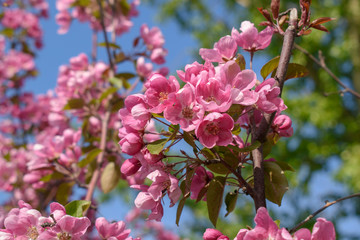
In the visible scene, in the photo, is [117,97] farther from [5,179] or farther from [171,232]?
[171,232]

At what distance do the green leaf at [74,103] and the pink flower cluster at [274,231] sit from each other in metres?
1.47

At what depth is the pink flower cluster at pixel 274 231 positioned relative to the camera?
609 mm

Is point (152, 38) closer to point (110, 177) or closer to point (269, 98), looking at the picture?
point (110, 177)

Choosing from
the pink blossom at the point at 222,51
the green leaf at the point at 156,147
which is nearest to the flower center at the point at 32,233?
the green leaf at the point at 156,147

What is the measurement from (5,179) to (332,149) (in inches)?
187

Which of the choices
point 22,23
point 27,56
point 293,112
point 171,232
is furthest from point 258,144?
point 293,112

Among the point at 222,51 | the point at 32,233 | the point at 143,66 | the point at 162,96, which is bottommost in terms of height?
the point at 32,233

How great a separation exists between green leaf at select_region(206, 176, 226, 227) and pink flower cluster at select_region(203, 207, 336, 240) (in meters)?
0.17

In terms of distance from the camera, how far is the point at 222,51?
0.87 m

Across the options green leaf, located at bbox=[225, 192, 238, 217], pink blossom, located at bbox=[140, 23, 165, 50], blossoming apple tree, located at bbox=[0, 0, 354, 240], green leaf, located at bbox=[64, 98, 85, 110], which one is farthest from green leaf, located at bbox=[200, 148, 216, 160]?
pink blossom, located at bbox=[140, 23, 165, 50]

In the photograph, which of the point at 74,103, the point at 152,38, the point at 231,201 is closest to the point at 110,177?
the point at 74,103

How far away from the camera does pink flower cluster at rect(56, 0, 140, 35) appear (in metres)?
2.56

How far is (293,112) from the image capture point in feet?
18.6

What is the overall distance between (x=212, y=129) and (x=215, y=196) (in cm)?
17
